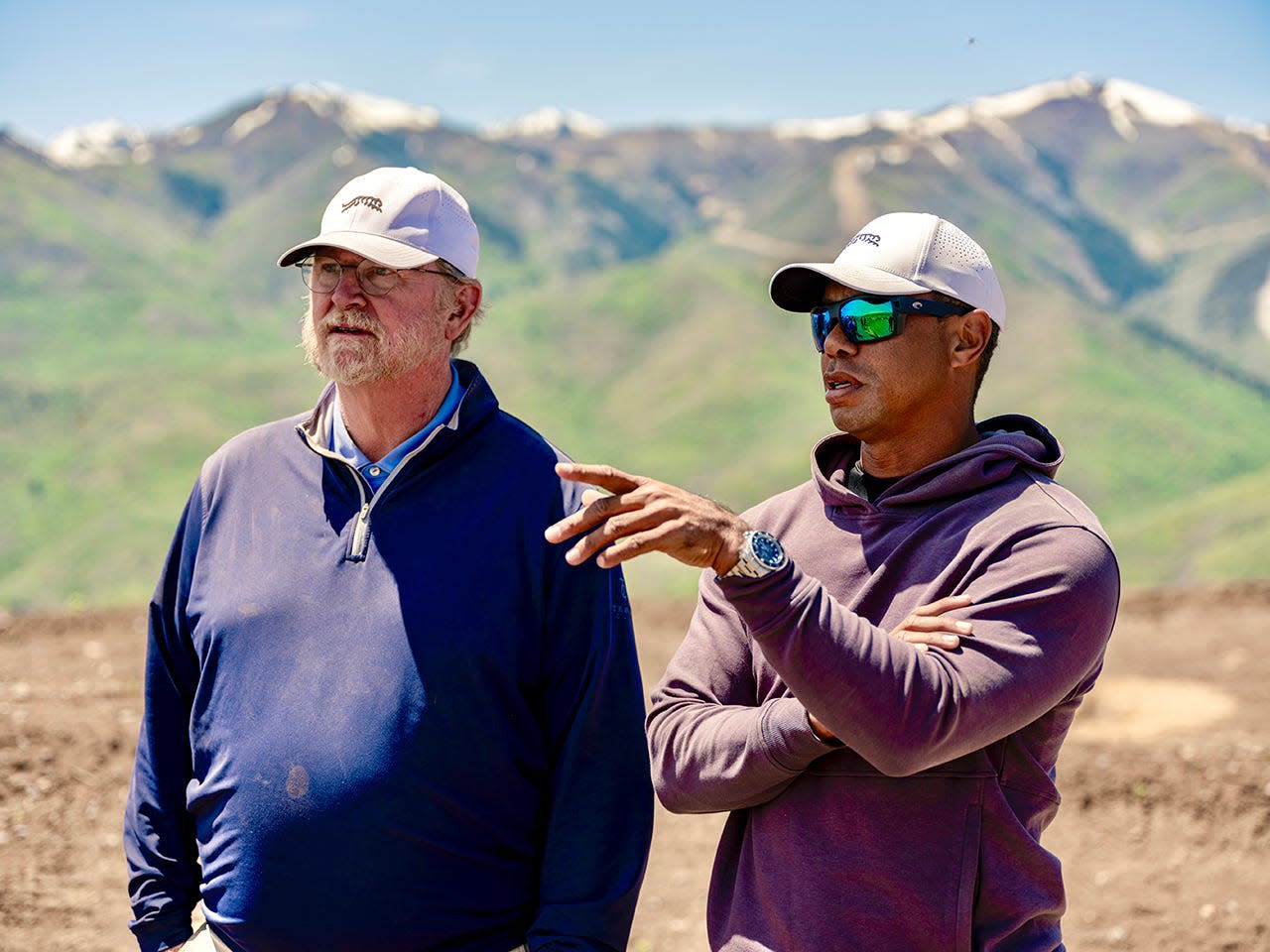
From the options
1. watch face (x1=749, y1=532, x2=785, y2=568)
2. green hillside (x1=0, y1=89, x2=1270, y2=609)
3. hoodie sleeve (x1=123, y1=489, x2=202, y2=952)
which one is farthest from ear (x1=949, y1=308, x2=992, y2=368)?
green hillside (x1=0, y1=89, x2=1270, y2=609)

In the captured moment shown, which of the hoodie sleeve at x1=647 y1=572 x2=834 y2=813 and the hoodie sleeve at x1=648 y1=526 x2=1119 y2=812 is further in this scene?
the hoodie sleeve at x1=647 y1=572 x2=834 y2=813

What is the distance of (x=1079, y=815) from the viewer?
7.62 meters

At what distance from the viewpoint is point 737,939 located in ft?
8.39

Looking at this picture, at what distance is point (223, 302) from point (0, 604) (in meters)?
24.5

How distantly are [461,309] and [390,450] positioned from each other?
37cm

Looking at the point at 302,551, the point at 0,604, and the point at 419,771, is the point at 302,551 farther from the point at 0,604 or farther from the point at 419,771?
the point at 0,604

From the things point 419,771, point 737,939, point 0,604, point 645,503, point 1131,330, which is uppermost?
point 645,503

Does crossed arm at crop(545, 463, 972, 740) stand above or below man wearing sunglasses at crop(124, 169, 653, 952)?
above

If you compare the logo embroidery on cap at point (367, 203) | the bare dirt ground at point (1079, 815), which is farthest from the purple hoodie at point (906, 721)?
the bare dirt ground at point (1079, 815)

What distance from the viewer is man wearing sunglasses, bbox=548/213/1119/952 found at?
2230mm

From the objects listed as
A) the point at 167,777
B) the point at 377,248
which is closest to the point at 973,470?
the point at 377,248

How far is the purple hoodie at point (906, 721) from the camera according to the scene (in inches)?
87.7

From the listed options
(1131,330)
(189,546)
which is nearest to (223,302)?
(1131,330)

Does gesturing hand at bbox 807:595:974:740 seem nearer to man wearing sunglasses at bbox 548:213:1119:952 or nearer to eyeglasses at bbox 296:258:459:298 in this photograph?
man wearing sunglasses at bbox 548:213:1119:952
